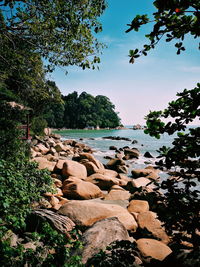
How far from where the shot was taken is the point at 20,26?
480cm

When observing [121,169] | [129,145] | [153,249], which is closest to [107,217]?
[153,249]

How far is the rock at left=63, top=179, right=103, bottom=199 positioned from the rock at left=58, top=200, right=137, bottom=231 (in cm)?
163

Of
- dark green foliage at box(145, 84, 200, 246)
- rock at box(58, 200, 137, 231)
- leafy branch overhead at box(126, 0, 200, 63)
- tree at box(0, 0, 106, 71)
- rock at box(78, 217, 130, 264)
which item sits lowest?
rock at box(58, 200, 137, 231)

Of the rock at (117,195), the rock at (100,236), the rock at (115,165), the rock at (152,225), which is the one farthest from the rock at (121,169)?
the rock at (100,236)

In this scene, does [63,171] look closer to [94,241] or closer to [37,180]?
[37,180]

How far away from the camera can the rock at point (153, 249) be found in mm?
3100

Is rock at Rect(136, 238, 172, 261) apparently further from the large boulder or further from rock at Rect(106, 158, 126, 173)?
rock at Rect(106, 158, 126, 173)

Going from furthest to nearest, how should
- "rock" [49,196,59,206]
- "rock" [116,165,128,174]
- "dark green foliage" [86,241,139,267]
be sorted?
"rock" [116,165,128,174] → "rock" [49,196,59,206] → "dark green foliage" [86,241,139,267]

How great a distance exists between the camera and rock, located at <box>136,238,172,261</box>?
3.10m

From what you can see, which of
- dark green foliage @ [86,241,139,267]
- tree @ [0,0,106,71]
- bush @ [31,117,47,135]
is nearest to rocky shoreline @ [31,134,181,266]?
dark green foliage @ [86,241,139,267]

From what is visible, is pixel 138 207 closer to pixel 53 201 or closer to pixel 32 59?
pixel 53 201

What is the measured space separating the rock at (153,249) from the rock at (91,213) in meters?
0.86

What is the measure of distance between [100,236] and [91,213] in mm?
1081

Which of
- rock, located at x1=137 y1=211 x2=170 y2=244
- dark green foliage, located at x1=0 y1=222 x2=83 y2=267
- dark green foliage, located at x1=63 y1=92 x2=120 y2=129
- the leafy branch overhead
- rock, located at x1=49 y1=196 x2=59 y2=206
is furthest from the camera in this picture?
dark green foliage, located at x1=63 y1=92 x2=120 y2=129
